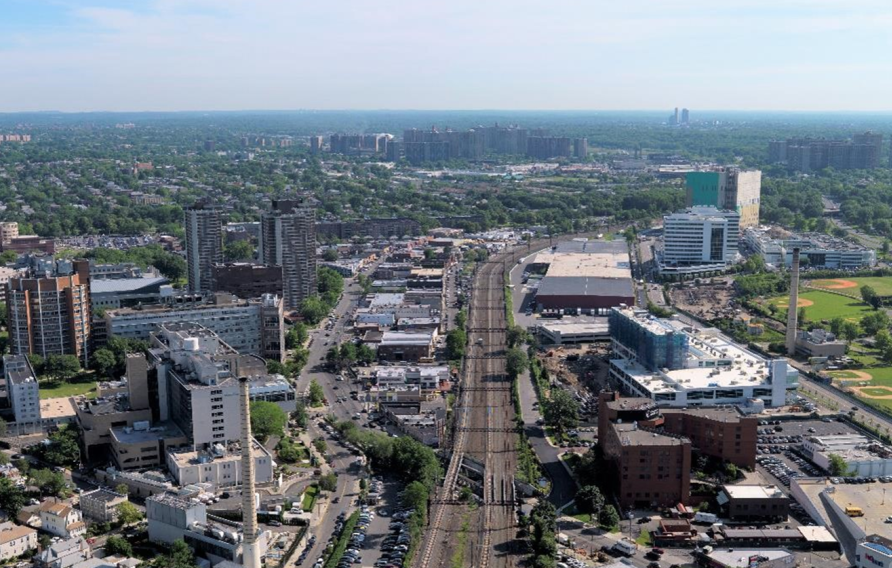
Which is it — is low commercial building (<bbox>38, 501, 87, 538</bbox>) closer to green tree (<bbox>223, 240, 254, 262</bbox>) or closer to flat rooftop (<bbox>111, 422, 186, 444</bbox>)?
flat rooftop (<bbox>111, 422, 186, 444</bbox>)

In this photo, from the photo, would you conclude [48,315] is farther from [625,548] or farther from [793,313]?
[793,313]

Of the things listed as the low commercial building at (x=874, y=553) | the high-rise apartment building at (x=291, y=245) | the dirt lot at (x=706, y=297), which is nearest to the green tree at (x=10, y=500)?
the low commercial building at (x=874, y=553)

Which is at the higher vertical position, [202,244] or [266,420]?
[202,244]

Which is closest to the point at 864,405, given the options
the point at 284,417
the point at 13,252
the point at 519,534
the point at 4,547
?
the point at 519,534

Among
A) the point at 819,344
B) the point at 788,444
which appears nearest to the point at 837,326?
the point at 819,344

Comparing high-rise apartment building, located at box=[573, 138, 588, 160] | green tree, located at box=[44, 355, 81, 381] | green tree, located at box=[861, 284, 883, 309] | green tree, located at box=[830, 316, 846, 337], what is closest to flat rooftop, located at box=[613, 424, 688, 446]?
green tree, located at box=[830, 316, 846, 337]

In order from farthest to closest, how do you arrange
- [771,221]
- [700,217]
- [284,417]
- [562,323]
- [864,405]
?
[771,221] → [700,217] → [562,323] → [864,405] → [284,417]

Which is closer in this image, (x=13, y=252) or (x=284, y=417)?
(x=284, y=417)

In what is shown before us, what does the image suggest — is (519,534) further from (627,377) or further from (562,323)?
(562,323)
